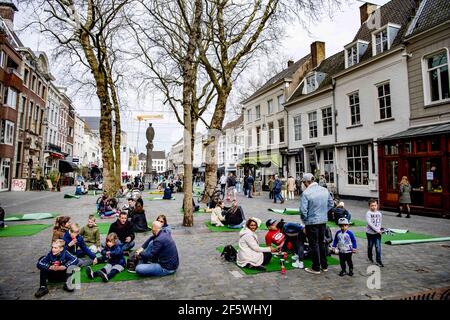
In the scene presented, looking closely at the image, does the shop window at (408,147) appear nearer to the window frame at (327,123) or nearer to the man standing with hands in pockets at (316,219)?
the window frame at (327,123)

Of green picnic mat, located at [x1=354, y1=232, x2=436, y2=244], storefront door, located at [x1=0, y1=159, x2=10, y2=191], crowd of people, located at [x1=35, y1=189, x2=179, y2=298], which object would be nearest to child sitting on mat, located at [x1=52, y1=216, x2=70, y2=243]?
crowd of people, located at [x1=35, y1=189, x2=179, y2=298]

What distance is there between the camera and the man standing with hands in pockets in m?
5.28

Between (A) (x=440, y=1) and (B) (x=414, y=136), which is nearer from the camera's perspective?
(B) (x=414, y=136)

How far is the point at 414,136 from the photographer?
12945 millimetres

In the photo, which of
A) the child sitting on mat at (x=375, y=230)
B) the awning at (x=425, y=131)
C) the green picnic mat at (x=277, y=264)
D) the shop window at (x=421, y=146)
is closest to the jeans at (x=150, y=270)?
the green picnic mat at (x=277, y=264)

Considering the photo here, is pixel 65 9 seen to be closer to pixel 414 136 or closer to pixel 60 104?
pixel 414 136

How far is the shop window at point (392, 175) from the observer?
14320mm

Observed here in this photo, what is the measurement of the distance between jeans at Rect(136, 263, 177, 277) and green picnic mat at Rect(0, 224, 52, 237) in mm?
5770

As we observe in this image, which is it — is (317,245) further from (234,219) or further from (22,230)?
(22,230)

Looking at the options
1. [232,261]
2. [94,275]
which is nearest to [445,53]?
[232,261]

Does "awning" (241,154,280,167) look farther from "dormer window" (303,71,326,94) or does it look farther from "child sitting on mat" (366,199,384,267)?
"child sitting on mat" (366,199,384,267)

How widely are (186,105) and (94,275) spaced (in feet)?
22.9

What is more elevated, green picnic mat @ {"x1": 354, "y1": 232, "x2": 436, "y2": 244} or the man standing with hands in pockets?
the man standing with hands in pockets
